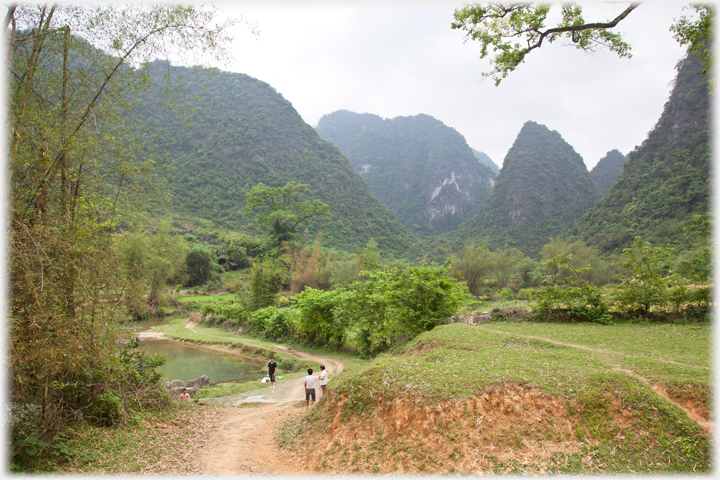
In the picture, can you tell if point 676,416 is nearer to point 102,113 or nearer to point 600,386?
point 600,386

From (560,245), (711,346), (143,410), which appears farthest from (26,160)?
(560,245)

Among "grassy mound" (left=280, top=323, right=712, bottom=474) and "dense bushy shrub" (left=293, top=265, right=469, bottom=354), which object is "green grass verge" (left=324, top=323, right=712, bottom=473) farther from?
"dense bushy shrub" (left=293, top=265, right=469, bottom=354)

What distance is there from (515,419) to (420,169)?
5548 inches

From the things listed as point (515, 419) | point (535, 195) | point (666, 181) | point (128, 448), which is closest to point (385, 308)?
point (515, 419)

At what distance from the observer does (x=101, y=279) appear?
17.3ft

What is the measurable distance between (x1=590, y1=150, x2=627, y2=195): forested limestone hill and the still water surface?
108530mm

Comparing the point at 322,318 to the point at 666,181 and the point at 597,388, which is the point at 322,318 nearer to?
the point at 597,388

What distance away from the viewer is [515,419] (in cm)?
505

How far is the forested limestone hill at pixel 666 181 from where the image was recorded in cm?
4197

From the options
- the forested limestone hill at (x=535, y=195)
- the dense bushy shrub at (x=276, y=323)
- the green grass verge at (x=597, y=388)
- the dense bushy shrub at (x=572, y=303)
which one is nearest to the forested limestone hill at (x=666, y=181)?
the forested limestone hill at (x=535, y=195)

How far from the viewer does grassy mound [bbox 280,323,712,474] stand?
453 cm

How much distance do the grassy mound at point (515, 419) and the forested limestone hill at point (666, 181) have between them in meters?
42.5

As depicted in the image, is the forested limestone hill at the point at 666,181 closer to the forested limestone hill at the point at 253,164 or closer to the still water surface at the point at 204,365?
the forested limestone hill at the point at 253,164

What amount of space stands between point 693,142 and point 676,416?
60.9m
